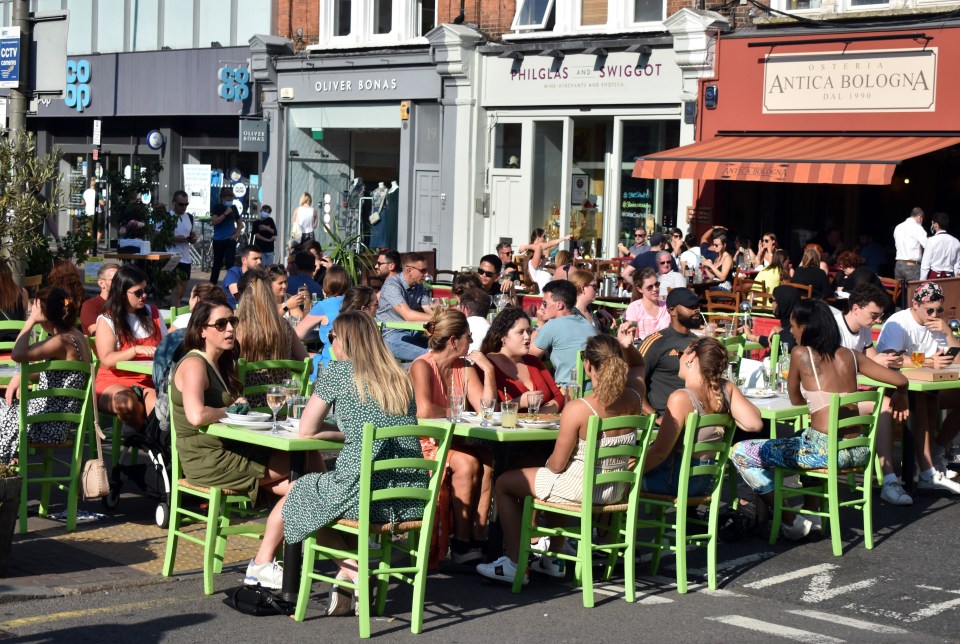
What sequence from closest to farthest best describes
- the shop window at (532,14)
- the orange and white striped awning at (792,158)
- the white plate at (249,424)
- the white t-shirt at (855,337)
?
the white plate at (249,424) < the white t-shirt at (855,337) < the orange and white striped awning at (792,158) < the shop window at (532,14)

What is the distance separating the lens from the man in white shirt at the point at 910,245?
744 inches

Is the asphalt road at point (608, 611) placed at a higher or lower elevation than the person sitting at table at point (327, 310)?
lower

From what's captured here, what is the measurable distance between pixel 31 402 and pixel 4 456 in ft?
1.27

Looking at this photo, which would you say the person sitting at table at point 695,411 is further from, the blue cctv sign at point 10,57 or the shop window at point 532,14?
the shop window at point 532,14

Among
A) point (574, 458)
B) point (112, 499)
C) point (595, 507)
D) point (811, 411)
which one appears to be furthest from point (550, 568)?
point (112, 499)

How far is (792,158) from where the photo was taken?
19000 mm

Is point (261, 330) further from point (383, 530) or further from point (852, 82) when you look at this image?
point (852, 82)

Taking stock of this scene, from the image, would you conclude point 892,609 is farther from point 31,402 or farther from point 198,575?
point 31,402

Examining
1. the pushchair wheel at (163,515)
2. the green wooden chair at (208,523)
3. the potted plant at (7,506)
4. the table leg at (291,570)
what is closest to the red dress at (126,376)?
the pushchair wheel at (163,515)

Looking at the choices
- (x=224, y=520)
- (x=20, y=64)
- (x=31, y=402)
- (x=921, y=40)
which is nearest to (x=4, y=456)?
(x=31, y=402)

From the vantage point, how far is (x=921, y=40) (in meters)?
19.2

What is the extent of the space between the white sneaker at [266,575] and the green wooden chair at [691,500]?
1927mm

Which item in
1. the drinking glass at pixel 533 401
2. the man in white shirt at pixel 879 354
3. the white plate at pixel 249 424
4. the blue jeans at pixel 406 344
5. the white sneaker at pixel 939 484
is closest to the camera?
the white plate at pixel 249 424

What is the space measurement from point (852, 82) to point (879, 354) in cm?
1076
